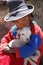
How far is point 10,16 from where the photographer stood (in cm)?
112

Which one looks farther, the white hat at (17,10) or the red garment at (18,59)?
the red garment at (18,59)

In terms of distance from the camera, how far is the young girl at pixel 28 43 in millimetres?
1116

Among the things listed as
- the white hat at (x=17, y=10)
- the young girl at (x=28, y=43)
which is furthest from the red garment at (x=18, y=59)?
the white hat at (x=17, y=10)

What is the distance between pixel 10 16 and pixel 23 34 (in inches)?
5.2

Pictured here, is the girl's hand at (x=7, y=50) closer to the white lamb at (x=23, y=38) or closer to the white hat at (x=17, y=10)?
the white lamb at (x=23, y=38)

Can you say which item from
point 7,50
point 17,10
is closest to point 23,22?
point 17,10

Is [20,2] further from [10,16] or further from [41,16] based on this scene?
[41,16]

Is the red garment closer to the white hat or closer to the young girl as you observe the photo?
the young girl

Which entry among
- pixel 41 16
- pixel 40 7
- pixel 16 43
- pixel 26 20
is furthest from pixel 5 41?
pixel 40 7

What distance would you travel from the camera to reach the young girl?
1.12m

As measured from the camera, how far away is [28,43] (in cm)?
119

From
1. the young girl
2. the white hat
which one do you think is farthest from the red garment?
the white hat

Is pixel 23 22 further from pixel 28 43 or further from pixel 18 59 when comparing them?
pixel 18 59

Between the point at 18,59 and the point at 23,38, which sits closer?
the point at 23,38
